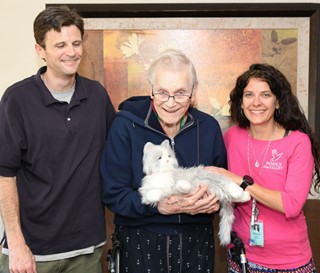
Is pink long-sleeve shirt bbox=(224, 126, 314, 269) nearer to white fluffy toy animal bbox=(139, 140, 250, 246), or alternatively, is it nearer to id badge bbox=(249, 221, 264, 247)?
id badge bbox=(249, 221, 264, 247)

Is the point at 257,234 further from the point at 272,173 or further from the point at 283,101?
the point at 283,101

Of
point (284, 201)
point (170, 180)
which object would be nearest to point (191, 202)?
point (170, 180)

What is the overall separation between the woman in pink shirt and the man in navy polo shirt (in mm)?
619

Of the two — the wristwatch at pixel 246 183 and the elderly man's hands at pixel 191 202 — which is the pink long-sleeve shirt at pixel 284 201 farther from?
the elderly man's hands at pixel 191 202

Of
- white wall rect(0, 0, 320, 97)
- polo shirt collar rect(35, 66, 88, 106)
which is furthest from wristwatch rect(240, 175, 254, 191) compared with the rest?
white wall rect(0, 0, 320, 97)

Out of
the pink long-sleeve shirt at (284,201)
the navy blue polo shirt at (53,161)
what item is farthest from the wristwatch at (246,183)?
the navy blue polo shirt at (53,161)

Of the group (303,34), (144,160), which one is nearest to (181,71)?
(144,160)

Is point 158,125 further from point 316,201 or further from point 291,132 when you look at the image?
point 316,201

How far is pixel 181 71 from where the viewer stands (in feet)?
5.74

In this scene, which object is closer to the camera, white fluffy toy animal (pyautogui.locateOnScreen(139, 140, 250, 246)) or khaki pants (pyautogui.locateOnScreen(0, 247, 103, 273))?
white fluffy toy animal (pyautogui.locateOnScreen(139, 140, 250, 246))

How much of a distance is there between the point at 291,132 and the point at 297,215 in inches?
14.8

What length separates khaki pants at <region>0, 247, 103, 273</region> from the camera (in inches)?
71.3

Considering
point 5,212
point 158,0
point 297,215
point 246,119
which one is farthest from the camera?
point 158,0

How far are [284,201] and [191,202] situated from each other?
414 millimetres
